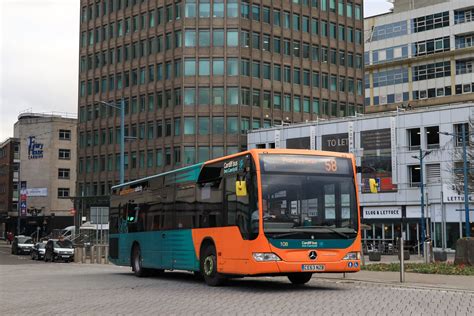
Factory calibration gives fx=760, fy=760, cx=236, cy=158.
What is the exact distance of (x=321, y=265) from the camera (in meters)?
17.3

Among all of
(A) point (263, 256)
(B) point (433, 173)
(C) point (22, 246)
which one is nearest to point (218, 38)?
(B) point (433, 173)

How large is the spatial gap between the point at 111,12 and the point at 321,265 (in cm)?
7708

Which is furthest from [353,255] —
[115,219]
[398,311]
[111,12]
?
[111,12]

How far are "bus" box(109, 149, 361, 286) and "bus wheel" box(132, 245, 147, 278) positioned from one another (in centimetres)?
421

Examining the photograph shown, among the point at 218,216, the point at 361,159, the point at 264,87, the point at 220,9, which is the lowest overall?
the point at 218,216

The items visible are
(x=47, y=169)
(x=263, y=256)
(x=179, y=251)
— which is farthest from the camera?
(x=47, y=169)

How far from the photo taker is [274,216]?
1698 cm

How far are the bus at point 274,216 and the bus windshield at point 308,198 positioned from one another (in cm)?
2

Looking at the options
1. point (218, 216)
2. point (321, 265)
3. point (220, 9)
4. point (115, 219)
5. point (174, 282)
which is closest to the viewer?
point (321, 265)

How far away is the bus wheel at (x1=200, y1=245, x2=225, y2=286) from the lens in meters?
18.5

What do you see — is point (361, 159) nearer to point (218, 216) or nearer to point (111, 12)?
point (111, 12)

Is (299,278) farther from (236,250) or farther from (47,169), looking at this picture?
(47,169)

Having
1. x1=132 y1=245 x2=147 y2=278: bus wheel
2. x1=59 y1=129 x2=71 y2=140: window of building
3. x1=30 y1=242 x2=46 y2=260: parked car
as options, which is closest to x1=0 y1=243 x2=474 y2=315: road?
x1=132 y1=245 x2=147 y2=278: bus wheel

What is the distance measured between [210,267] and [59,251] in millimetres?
30662
